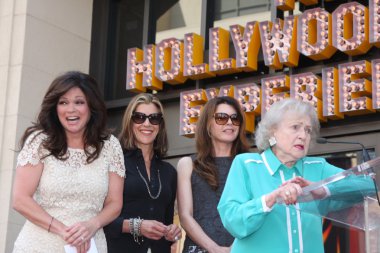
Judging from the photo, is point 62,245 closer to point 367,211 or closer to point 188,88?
point 367,211

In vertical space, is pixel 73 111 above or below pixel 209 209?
above

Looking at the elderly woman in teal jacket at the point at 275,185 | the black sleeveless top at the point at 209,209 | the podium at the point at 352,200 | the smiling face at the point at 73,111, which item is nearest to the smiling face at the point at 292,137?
the elderly woman in teal jacket at the point at 275,185

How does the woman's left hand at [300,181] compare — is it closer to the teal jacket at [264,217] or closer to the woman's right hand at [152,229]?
the teal jacket at [264,217]

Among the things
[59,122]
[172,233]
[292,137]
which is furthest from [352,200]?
[172,233]

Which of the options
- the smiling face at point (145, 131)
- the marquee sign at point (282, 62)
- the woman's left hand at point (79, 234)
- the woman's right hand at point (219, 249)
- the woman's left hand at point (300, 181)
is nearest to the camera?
the woman's left hand at point (300, 181)

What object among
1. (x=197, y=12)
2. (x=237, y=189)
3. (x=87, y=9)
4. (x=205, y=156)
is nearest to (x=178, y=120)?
(x=197, y=12)

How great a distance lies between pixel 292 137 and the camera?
15.6ft

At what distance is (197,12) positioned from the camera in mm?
12242

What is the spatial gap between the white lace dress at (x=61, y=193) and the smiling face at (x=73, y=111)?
160 mm

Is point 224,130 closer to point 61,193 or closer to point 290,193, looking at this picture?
point 61,193

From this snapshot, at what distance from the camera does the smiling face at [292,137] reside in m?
4.75

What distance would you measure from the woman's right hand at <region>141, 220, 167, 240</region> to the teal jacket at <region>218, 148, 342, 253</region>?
1.49 metres

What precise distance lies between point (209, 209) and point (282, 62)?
450 cm

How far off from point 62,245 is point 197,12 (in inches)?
294
